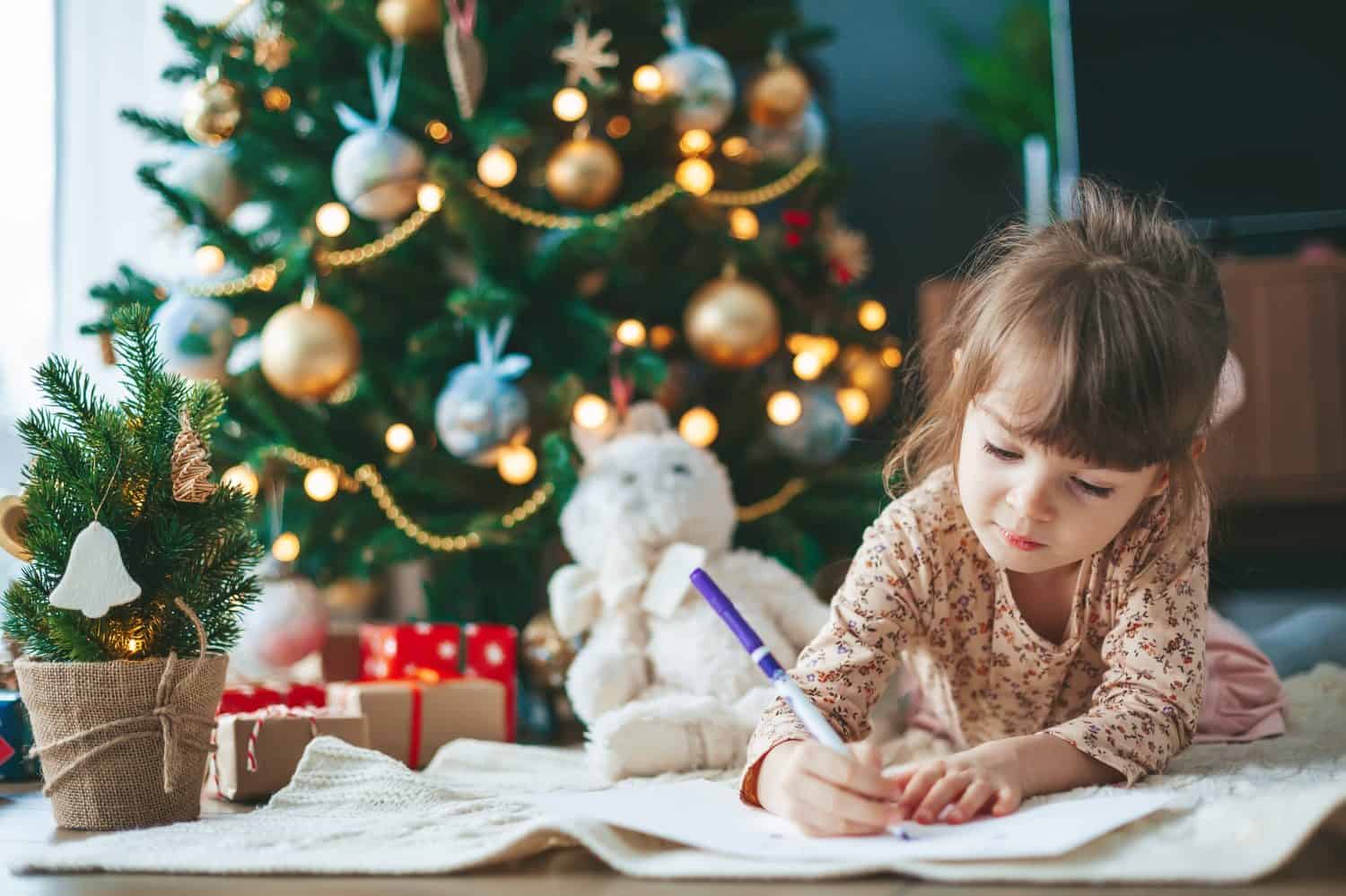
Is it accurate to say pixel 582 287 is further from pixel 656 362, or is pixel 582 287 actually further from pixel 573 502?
pixel 573 502

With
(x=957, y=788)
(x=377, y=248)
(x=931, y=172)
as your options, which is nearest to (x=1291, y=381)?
(x=931, y=172)

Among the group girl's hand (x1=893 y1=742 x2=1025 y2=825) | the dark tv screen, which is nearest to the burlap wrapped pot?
girl's hand (x1=893 y1=742 x2=1025 y2=825)

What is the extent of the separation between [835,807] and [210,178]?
128cm

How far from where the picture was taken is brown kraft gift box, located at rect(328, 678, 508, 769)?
48.6 inches

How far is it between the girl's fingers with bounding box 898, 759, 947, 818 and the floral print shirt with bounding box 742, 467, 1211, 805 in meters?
0.10

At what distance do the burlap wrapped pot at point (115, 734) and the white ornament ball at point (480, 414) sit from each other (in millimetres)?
625

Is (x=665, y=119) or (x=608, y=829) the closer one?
(x=608, y=829)

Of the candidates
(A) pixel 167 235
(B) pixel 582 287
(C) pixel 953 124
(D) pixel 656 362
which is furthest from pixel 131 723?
(C) pixel 953 124

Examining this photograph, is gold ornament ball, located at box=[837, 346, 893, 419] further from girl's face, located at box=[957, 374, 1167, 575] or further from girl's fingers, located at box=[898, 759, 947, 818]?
girl's fingers, located at box=[898, 759, 947, 818]

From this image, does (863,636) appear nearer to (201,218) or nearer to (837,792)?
(837,792)

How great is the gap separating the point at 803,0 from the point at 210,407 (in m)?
2.04

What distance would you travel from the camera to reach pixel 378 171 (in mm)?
1556

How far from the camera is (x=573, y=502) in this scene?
1.48 meters

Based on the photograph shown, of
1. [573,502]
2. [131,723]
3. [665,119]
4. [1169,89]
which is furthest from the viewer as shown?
[1169,89]
